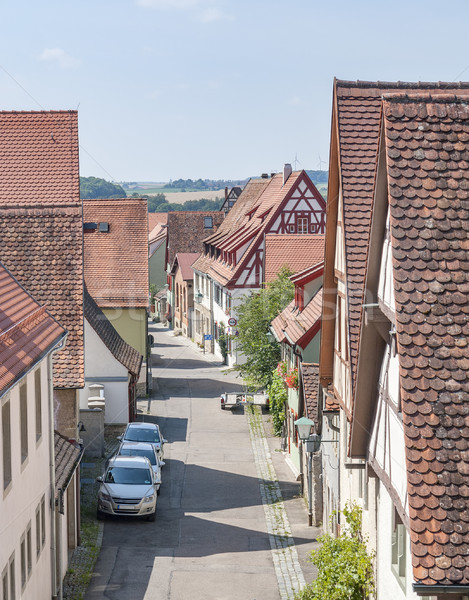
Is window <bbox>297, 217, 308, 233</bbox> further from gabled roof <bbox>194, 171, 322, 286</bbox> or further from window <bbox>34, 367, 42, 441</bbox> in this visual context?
window <bbox>34, 367, 42, 441</bbox>

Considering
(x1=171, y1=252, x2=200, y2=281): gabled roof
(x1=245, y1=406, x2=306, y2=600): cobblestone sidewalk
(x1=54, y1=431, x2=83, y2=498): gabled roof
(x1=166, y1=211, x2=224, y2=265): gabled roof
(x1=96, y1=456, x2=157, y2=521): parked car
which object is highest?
(x1=166, y1=211, x2=224, y2=265): gabled roof

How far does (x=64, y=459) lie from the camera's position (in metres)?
18.7

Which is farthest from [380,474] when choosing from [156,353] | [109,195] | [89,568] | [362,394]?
[109,195]

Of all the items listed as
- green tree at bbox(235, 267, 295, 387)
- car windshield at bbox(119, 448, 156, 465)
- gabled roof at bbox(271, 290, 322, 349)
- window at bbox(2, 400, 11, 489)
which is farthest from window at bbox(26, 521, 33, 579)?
green tree at bbox(235, 267, 295, 387)

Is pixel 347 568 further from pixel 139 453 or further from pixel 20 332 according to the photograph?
pixel 139 453

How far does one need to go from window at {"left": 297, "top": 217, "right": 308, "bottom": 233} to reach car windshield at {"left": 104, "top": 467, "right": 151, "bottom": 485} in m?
26.9

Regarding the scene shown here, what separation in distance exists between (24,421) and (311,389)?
405 inches

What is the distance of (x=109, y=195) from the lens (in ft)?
337

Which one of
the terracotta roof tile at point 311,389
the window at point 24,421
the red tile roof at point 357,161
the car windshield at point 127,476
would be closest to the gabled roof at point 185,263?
the car windshield at point 127,476

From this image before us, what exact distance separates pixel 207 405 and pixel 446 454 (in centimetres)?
3130

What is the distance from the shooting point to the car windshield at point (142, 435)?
28750mm

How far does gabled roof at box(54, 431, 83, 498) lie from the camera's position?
17269mm

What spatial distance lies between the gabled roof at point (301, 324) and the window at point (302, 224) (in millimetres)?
20132

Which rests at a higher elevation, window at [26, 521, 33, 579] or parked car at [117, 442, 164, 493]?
window at [26, 521, 33, 579]
